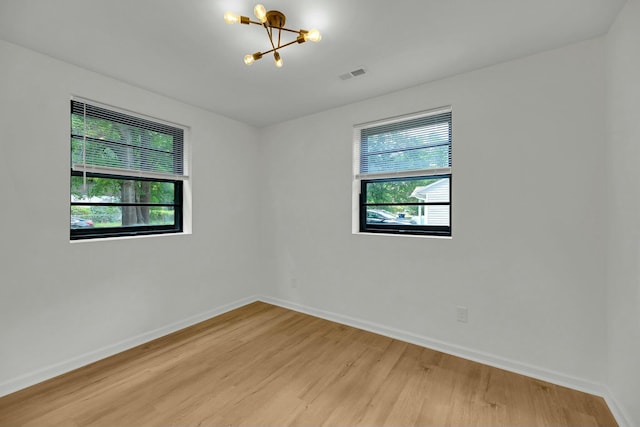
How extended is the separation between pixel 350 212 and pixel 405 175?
0.74 m

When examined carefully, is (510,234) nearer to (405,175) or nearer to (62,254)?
(405,175)

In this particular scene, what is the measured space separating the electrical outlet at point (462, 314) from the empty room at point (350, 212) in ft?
0.04

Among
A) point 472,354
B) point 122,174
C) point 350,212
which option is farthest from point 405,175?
point 122,174

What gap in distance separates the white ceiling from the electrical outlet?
214 cm

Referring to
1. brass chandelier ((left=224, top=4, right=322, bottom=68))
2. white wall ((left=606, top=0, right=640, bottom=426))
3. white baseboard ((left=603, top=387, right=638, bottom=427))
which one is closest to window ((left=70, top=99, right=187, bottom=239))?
brass chandelier ((left=224, top=4, right=322, bottom=68))

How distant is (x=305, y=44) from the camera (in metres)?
2.12

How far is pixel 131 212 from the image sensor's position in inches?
116

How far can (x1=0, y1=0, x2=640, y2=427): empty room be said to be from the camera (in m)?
1.84

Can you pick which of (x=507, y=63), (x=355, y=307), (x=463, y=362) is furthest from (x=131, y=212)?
(x=507, y=63)

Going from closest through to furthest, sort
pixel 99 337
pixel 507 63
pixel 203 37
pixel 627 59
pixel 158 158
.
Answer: pixel 627 59 < pixel 203 37 < pixel 507 63 < pixel 99 337 < pixel 158 158

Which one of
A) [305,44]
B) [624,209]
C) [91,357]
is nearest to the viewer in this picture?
[624,209]

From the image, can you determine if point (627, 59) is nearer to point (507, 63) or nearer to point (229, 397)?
point (507, 63)

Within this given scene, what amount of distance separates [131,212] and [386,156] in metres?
2.75

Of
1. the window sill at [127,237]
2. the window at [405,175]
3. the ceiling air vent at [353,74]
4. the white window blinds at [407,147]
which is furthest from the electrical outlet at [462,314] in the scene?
the window sill at [127,237]
